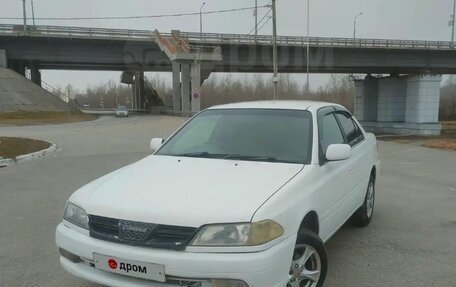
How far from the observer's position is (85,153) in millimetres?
14695

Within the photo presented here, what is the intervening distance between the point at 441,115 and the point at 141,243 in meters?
86.2

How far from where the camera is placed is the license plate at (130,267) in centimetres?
292

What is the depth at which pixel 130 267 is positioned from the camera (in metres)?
3.00

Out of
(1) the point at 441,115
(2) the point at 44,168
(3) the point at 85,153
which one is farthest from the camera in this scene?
(1) the point at 441,115

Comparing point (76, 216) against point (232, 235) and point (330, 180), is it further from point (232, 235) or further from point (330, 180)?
point (330, 180)

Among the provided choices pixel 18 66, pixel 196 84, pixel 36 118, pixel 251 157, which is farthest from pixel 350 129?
pixel 18 66

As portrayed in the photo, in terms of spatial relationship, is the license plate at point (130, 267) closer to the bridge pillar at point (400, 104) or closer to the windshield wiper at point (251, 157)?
the windshield wiper at point (251, 157)

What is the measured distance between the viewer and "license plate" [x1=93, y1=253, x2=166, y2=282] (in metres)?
2.92

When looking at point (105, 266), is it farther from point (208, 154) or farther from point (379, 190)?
point (379, 190)

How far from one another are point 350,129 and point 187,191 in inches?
116

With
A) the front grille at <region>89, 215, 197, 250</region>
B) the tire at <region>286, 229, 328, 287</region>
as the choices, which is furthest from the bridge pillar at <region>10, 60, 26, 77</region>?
Answer: the tire at <region>286, 229, 328, 287</region>

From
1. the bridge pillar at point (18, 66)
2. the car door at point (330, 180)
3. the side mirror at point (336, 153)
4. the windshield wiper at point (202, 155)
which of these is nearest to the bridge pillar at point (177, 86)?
the bridge pillar at point (18, 66)

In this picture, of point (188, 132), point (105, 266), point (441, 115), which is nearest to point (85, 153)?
point (188, 132)

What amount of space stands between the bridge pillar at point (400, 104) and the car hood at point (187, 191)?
41.1m
